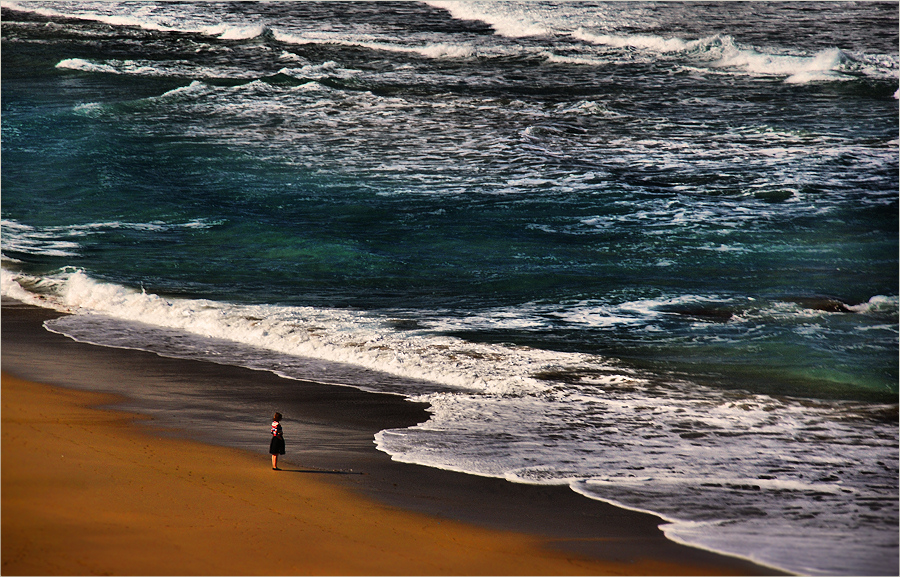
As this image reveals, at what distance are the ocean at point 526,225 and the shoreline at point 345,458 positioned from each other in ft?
1.13

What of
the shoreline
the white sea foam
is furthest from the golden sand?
the white sea foam

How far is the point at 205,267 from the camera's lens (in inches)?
635

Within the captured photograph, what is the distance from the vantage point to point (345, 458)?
8.09 m

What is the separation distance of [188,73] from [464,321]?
24.5m

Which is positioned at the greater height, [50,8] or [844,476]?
[50,8]

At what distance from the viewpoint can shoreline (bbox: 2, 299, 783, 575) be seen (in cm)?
624

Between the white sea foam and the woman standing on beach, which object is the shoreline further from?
the white sea foam

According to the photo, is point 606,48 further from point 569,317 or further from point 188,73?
point 569,317

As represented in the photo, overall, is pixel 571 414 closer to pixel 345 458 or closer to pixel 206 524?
pixel 345 458

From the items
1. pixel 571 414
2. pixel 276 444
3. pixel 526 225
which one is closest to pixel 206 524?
pixel 276 444

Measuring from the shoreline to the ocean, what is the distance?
0.34 meters

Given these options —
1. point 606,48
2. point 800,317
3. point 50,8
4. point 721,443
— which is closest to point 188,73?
point 50,8

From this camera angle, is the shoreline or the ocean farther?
the ocean

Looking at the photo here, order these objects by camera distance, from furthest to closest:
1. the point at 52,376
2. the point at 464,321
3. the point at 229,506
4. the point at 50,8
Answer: the point at 50,8, the point at 464,321, the point at 52,376, the point at 229,506
